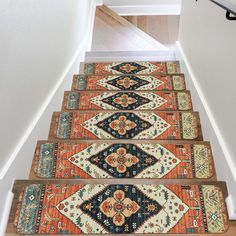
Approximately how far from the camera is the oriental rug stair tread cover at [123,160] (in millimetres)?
1659

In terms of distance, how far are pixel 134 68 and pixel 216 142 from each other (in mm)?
1525

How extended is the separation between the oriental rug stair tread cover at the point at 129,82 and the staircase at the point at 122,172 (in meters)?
0.17

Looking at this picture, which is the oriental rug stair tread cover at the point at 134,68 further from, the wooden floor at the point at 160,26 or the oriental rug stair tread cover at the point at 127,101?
the wooden floor at the point at 160,26

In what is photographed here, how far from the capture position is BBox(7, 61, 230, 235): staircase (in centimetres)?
137

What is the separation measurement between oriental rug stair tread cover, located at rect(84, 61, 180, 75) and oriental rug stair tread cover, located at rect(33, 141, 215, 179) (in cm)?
133

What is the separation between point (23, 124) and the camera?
64.7 inches

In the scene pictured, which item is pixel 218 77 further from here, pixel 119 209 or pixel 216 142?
pixel 119 209

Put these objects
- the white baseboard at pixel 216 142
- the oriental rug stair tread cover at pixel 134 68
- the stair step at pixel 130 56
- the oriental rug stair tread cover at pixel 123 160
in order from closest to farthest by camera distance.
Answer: the white baseboard at pixel 216 142 < the oriental rug stair tread cover at pixel 123 160 < the oriental rug stair tread cover at pixel 134 68 < the stair step at pixel 130 56

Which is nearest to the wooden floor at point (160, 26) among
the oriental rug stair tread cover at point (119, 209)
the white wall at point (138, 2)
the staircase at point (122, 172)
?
the white wall at point (138, 2)

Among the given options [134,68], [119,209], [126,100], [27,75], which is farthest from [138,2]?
[119,209]

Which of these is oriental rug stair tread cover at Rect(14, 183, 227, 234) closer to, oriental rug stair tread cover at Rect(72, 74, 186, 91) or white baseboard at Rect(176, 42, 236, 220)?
white baseboard at Rect(176, 42, 236, 220)

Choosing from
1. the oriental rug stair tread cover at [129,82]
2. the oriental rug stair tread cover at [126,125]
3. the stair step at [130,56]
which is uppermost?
the stair step at [130,56]

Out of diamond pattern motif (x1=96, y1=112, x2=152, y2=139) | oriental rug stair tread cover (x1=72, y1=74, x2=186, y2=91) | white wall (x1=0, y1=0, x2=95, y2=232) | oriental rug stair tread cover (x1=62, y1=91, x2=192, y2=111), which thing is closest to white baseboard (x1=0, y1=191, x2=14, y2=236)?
white wall (x1=0, y1=0, x2=95, y2=232)

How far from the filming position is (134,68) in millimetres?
3012
